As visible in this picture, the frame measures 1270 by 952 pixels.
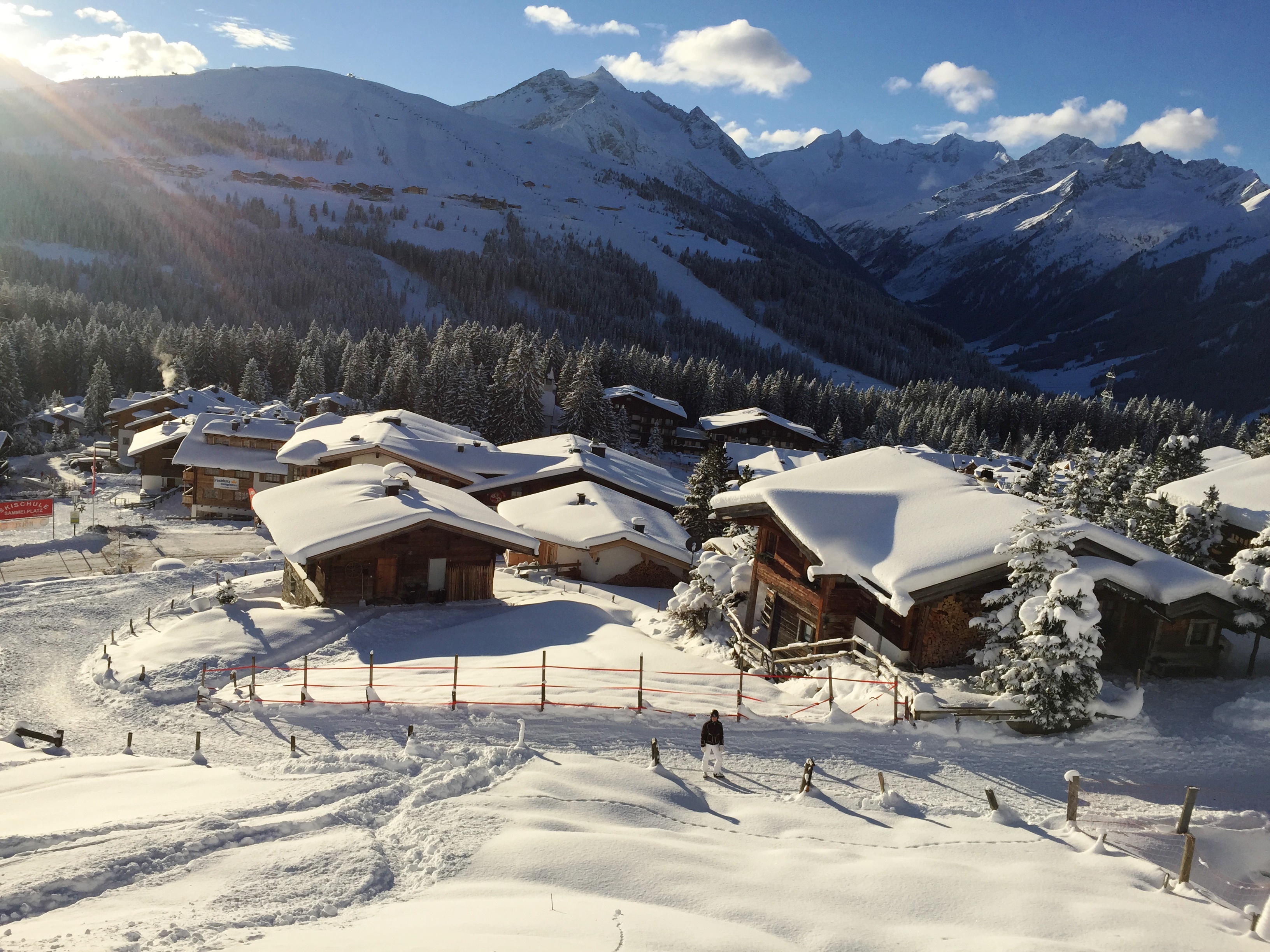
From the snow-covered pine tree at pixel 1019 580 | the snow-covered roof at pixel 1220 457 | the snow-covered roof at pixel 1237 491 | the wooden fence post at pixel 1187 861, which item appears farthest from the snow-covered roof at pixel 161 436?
the snow-covered roof at pixel 1220 457

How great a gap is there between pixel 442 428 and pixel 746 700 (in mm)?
50052

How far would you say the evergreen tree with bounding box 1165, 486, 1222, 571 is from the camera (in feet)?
88.9

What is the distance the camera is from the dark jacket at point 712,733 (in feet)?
42.8

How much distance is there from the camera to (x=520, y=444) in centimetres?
6234

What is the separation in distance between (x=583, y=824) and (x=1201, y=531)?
26.7 meters

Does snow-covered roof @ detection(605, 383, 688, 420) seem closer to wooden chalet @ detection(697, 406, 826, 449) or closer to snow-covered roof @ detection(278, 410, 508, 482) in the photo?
wooden chalet @ detection(697, 406, 826, 449)

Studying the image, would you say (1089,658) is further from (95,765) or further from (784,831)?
(95,765)

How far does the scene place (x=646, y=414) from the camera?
336 ft

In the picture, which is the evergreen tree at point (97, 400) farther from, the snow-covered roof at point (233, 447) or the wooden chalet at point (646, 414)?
the wooden chalet at point (646, 414)

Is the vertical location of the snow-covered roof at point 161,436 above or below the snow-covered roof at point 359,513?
below

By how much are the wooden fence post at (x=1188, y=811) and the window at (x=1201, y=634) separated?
33.7ft

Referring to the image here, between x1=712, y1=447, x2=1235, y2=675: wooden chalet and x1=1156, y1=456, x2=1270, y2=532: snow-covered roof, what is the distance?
9.97m

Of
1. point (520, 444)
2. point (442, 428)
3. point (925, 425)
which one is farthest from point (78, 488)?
point (925, 425)

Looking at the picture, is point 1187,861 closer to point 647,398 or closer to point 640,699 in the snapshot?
point 640,699
